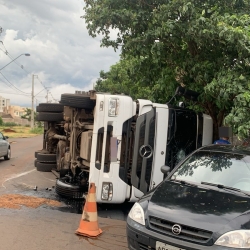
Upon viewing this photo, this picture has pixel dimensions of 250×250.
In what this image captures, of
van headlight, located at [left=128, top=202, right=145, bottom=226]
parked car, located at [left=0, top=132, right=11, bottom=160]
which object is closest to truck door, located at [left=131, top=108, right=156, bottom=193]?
van headlight, located at [left=128, top=202, right=145, bottom=226]

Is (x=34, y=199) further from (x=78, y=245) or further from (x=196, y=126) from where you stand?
(x=196, y=126)

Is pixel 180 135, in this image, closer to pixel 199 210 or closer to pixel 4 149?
pixel 199 210

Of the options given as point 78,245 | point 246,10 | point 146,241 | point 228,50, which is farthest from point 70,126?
point 246,10

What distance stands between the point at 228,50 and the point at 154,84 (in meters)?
3.36

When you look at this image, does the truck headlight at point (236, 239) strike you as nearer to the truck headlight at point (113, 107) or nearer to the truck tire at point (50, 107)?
the truck headlight at point (113, 107)

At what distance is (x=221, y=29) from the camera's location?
726 centimetres

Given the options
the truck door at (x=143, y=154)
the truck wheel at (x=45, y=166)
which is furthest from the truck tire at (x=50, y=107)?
the truck door at (x=143, y=154)

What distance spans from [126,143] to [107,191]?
0.94m

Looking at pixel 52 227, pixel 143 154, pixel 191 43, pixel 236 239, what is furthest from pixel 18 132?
pixel 236 239

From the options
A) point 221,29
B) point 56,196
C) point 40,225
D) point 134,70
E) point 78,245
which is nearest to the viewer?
point 78,245

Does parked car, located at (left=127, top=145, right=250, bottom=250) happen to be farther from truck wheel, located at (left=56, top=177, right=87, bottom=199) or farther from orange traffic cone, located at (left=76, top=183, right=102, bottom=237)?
truck wheel, located at (left=56, top=177, right=87, bottom=199)

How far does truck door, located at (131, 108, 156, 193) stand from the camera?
6352 mm

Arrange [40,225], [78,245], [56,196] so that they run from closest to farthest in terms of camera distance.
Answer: [78,245], [40,225], [56,196]

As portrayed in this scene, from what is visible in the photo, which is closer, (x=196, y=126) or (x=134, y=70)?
(x=196, y=126)
